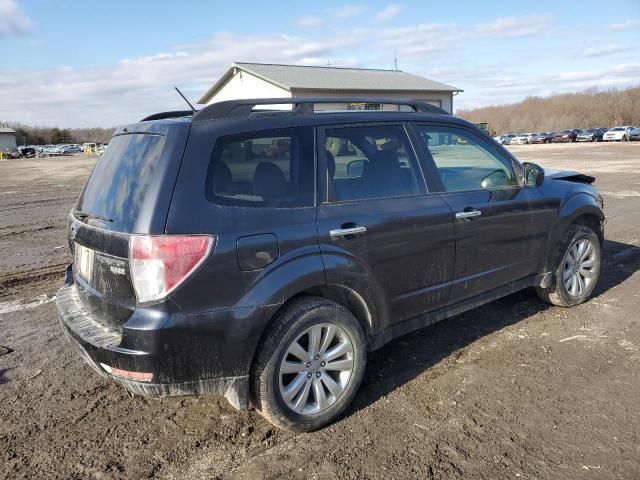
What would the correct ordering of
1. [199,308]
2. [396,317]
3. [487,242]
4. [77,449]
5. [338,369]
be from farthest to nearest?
[487,242] → [396,317] → [338,369] → [77,449] → [199,308]

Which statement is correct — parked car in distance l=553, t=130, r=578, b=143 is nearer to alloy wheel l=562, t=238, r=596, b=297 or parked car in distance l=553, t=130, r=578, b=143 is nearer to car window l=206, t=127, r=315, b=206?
alloy wheel l=562, t=238, r=596, b=297

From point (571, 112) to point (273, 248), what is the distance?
11212cm

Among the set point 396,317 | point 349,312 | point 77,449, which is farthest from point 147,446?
point 396,317

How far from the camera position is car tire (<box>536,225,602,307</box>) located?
4.80 metres

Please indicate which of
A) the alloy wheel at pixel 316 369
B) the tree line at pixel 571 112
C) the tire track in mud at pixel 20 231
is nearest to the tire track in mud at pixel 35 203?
the tire track in mud at pixel 20 231

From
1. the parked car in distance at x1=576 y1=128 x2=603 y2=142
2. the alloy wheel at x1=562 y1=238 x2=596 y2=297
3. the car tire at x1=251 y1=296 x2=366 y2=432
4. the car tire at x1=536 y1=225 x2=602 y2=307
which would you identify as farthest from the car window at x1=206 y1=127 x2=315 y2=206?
the parked car in distance at x1=576 y1=128 x2=603 y2=142

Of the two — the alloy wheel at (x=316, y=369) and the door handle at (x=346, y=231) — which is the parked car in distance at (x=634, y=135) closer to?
the door handle at (x=346, y=231)

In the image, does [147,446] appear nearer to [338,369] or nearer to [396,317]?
[338,369]

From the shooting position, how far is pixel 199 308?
8.85ft

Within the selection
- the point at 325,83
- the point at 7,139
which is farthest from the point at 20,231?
the point at 7,139

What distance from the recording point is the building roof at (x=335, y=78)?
34.8 meters

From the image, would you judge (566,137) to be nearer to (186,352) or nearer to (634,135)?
(634,135)

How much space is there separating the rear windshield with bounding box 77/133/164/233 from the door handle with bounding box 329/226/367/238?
3.50ft

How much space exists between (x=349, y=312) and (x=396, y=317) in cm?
48
